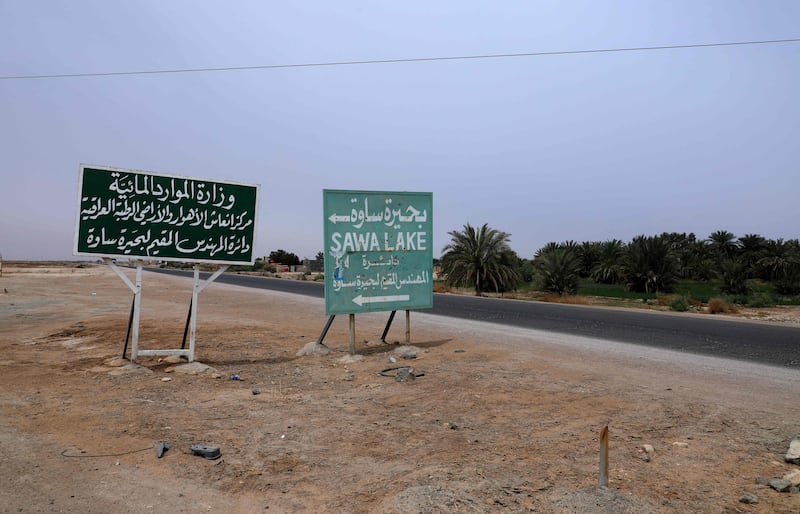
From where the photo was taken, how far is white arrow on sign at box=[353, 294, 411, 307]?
982 centimetres

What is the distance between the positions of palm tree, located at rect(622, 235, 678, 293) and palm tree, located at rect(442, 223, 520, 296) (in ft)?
28.6

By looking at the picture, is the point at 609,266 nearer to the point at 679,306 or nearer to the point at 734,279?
the point at 734,279

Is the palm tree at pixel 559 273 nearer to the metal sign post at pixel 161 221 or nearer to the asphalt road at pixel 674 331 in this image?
the asphalt road at pixel 674 331

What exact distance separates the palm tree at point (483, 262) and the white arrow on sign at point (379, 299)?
2551cm

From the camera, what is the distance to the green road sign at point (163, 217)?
8.51 meters

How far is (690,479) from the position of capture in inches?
159

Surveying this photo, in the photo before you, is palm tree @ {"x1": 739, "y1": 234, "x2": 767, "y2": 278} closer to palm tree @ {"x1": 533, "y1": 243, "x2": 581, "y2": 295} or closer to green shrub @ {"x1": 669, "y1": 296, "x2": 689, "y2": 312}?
palm tree @ {"x1": 533, "y1": 243, "x2": 581, "y2": 295}

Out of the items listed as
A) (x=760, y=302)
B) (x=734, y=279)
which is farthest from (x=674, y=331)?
(x=734, y=279)

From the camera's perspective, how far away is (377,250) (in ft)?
33.1

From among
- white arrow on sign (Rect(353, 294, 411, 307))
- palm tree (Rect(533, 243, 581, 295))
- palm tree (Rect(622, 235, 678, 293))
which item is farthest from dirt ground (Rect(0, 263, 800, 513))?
palm tree (Rect(622, 235, 678, 293))

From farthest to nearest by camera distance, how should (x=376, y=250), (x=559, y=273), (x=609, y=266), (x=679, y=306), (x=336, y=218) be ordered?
(x=609, y=266) < (x=559, y=273) < (x=679, y=306) < (x=376, y=250) < (x=336, y=218)

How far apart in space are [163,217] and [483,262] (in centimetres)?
2865

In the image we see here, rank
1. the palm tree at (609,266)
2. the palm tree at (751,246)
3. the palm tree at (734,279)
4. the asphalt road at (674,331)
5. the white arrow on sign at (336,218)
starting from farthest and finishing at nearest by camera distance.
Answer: the palm tree at (751,246) → the palm tree at (609,266) → the palm tree at (734,279) → the asphalt road at (674,331) → the white arrow on sign at (336,218)

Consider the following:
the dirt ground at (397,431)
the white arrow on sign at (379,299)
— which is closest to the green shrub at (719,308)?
the dirt ground at (397,431)
